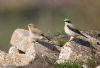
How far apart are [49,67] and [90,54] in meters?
1.63

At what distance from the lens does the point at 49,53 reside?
83.4 ft

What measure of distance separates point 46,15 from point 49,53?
19693 mm

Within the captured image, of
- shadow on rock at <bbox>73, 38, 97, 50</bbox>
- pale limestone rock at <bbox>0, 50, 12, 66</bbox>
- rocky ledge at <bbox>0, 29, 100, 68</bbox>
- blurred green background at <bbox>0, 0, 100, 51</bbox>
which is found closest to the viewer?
rocky ledge at <bbox>0, 29, 100, 68</bbox>

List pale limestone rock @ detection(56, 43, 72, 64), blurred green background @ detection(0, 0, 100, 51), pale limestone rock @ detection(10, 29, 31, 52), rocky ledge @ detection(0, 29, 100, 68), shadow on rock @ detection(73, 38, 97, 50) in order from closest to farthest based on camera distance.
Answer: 1. rocky ledge @ detection(0, 29, 100, 68)
2. pale limestone rock @ detection(56, 43, 72, 64)
3. shadow on rock @ detection(73, 38, 97, 50)
4. pale limestone rock @ detection(10, 29, 31, 52)
5. blurred green background @ detection(0, 0, 100, 51)

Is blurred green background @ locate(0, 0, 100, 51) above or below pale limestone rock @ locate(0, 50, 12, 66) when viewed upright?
above

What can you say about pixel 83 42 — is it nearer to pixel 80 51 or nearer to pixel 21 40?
pixel 80 51

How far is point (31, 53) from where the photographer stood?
82.2 ft

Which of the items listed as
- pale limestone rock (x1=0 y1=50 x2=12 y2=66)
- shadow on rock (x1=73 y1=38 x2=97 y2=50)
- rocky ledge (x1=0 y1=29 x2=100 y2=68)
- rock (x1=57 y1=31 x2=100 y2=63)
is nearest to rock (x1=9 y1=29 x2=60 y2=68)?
rocky ledge (x1=0 y1=29 x2=100 y2=68)

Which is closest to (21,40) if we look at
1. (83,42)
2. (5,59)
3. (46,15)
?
(5,59)

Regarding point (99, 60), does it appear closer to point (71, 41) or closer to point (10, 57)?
point (71, 41)

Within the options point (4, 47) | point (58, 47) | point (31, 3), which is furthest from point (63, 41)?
point (31, 3)

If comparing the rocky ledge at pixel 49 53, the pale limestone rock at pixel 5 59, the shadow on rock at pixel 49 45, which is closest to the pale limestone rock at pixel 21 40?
Result: the rocky ledge at pixel 49 53

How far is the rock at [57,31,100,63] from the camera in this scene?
81.6 feet

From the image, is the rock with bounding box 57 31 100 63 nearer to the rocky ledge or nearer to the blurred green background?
the rocky ledge
